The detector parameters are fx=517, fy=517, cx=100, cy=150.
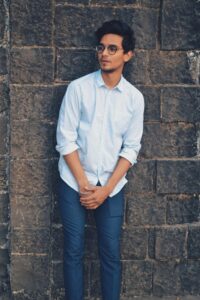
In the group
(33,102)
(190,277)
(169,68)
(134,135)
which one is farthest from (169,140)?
(190,277)

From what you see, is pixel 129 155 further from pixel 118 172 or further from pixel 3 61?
pixel 3 61

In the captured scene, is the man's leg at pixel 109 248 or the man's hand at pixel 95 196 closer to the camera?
the man's hand at pixel 95 196

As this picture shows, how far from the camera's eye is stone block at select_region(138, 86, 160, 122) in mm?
4090

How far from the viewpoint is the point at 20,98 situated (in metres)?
3.94

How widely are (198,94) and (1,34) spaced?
161 centimetres

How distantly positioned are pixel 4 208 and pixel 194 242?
5.33ft

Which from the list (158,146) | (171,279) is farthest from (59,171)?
(171,279)

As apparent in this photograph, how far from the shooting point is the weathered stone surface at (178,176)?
4.22 metres

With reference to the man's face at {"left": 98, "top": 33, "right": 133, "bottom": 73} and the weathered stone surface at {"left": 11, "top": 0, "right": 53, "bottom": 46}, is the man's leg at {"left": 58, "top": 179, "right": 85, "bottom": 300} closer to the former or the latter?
the man's face at {"left": 98, "top": 33, "right": 133, "bottom": 73}

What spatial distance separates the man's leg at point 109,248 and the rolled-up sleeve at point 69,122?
20.5 inches

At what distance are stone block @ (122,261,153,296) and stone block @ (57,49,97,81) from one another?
64.5 inches

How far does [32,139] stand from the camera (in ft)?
13.2

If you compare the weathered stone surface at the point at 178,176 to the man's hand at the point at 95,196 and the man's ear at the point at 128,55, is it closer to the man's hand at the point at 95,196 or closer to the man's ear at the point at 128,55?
the man's hand at the point at 95,196

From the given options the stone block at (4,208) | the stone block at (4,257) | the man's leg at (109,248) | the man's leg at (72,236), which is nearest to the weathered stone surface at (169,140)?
the man's leg at (109,248)
